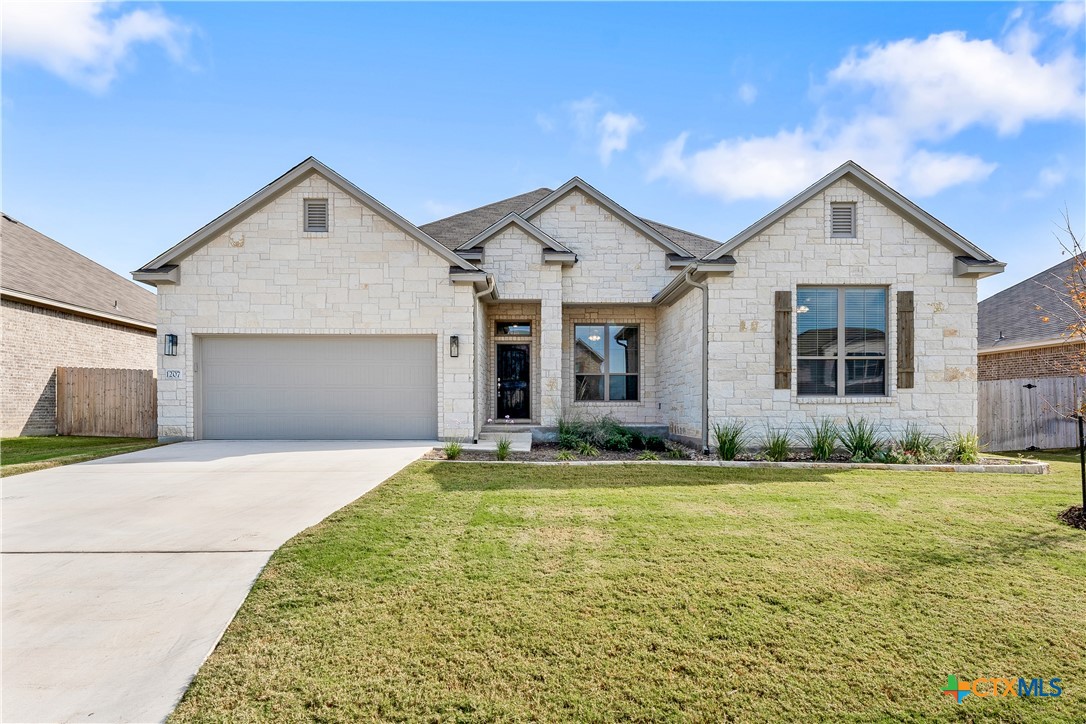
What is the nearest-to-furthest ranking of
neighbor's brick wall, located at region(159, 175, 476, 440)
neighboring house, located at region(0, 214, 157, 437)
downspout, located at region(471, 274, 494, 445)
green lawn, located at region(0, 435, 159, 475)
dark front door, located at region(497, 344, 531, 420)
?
green lawn, located at region(0, 435, 159, 475) → neighbor's brick wall, located at region(159, 175, 476, 440) → downspout, located at region(471, 274, 494, 445) → neighboring house, located at region(0, 214, 157, 437) → dark front door, located at region(497, 344, 531, 420)

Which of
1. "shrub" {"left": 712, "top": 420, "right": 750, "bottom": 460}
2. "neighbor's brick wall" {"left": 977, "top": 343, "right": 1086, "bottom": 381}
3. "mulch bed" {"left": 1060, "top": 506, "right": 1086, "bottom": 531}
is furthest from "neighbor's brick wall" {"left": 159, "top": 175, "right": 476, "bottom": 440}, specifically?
"neighbor's brick wall" {"left": 977, "top": 343, "right": 1086, "bottom": 381}

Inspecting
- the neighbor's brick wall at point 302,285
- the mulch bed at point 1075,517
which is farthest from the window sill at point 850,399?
the neighbor's brick wall at point 302,285

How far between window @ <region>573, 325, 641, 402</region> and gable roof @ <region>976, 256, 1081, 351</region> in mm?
8650

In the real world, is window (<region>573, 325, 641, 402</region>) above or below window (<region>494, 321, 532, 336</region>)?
below

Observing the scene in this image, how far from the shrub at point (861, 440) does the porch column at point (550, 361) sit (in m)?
5.98

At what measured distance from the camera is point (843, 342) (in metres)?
10.0

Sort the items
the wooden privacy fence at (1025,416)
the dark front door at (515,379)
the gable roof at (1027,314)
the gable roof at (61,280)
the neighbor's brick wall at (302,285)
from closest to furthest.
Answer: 1. the neighbor's brick wall at (302,285)
2. the wooden privacy fence at (1025,416)
3. the gable roof at (61,280)
4. the gable roof at (1027,314)
5. the dark front door at (515,379)

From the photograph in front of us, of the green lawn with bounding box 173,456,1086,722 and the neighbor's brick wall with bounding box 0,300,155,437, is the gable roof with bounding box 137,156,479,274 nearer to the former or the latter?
the neighbor's brick wall with bounding box 0,300,155,437

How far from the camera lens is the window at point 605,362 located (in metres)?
13.7

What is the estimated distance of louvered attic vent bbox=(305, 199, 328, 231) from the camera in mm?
10906

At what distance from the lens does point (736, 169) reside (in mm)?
19469

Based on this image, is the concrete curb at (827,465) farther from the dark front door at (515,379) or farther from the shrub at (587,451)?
the dark front door at (515,379)

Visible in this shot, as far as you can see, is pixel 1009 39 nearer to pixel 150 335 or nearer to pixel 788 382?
pixel 788 382

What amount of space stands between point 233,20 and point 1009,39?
51.0 feet
